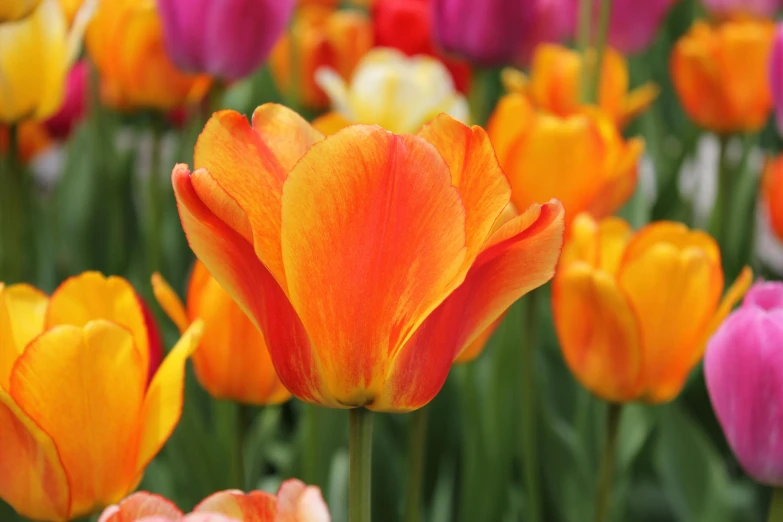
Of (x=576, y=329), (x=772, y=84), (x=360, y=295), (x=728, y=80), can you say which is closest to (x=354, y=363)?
(x=360, y=295)

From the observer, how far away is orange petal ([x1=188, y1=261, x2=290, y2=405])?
2.28ft

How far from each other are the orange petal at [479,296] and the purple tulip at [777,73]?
803mm

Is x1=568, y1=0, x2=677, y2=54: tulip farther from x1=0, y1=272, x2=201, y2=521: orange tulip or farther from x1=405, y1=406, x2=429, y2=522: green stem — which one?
x1=0, y1=272, x2=201, y2=521: orange tulip

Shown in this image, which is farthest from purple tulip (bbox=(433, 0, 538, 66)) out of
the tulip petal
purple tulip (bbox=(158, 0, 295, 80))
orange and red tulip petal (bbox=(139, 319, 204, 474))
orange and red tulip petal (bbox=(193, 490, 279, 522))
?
orange and red tulip petal (bbox=(193, 490, 279, 522))

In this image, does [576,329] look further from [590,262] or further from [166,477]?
[166,477]

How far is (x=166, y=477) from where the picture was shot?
38.8 inches

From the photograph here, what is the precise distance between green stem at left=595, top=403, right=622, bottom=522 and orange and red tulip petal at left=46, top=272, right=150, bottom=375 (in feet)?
1.13

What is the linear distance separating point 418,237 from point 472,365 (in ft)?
1.98

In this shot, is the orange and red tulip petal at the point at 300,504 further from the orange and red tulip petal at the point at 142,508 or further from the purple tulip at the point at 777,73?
the purple tulip at the point at 777,73

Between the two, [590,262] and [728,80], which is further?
[728,80]

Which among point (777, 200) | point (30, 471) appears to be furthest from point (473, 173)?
point (777, 200)

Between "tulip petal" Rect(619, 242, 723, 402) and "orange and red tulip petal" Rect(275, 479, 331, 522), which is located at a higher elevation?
"orange and red tulip petal" Rect(275, 479, 331, 522)

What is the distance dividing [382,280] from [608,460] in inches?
15.4

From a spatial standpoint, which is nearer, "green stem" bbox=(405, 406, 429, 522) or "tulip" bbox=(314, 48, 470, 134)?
"green stem" bbox=(405, 406, 429, 522)
